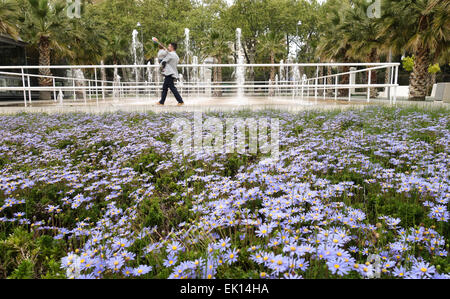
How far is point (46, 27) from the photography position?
20.0 meters

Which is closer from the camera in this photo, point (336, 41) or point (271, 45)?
point (336, 41)

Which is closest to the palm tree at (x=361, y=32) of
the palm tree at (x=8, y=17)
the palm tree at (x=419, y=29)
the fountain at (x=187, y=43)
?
the palm tree at (x=419, y=29)

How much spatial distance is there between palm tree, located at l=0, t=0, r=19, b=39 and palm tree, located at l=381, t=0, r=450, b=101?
18.8m

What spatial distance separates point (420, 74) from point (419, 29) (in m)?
2.73

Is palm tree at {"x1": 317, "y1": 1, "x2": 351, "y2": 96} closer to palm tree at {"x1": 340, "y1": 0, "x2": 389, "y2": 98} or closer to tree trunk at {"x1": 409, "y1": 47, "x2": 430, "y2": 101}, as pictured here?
palm tree at {"x1": 340, "y1": 0, "x2": 389, "y2": 98}

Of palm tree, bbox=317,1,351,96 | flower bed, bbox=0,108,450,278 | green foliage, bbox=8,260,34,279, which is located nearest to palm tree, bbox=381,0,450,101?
palm tree, bbox=317,1,351,96

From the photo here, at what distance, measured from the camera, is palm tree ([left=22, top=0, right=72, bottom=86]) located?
19734 millimetres

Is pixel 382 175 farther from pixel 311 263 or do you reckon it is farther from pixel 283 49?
pixel 283 49

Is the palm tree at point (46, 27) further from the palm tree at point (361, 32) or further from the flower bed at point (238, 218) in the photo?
the flower bed at point (238, 218)

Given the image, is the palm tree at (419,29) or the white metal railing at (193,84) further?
the palm tree at (419,29)

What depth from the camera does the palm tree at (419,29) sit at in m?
13.4

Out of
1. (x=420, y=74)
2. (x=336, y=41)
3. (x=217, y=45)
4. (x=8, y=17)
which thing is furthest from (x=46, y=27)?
(x=420, y=74)

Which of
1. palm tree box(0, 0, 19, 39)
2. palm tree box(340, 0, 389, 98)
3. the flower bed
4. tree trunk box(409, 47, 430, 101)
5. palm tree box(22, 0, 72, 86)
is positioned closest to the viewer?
the flower bed

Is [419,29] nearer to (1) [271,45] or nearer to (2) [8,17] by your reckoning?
(1) [271,45]
